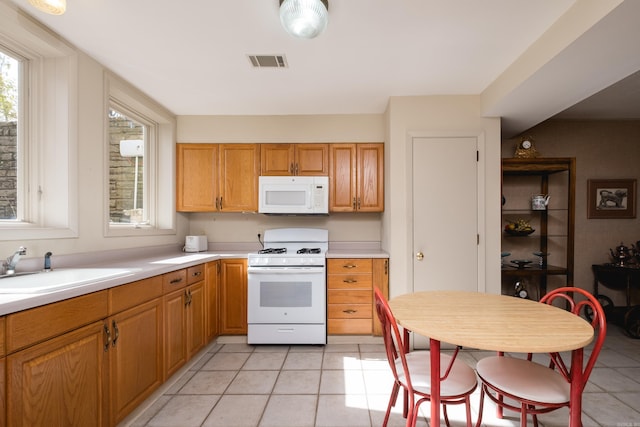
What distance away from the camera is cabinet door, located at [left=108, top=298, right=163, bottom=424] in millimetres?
1624

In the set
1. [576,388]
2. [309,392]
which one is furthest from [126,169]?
[576,388]

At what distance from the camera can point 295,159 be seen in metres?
3.36

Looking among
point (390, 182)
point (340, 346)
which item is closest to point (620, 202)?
point (390, 182)

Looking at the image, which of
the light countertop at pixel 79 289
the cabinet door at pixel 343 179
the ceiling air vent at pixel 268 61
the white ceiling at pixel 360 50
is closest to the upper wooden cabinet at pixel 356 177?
the cabinet door at pixel 343 179

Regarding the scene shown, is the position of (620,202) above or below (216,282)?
above

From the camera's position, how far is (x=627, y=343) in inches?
117

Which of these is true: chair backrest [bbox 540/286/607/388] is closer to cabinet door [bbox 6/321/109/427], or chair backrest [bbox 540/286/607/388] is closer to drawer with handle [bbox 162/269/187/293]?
cabinet door [bbox 6/321/109/427]

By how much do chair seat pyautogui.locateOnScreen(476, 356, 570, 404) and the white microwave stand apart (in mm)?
2041

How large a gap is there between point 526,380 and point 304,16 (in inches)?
81.8

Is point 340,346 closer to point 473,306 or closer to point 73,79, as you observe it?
point 473,306

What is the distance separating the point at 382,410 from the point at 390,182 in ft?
6.15

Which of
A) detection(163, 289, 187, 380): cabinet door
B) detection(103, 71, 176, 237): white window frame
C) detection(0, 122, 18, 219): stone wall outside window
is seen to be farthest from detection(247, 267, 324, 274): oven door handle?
detection(0, 122, 18, 219): stone wall outside window

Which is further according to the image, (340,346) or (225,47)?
(340,346)

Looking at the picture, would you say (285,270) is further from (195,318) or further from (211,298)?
(195,318)
